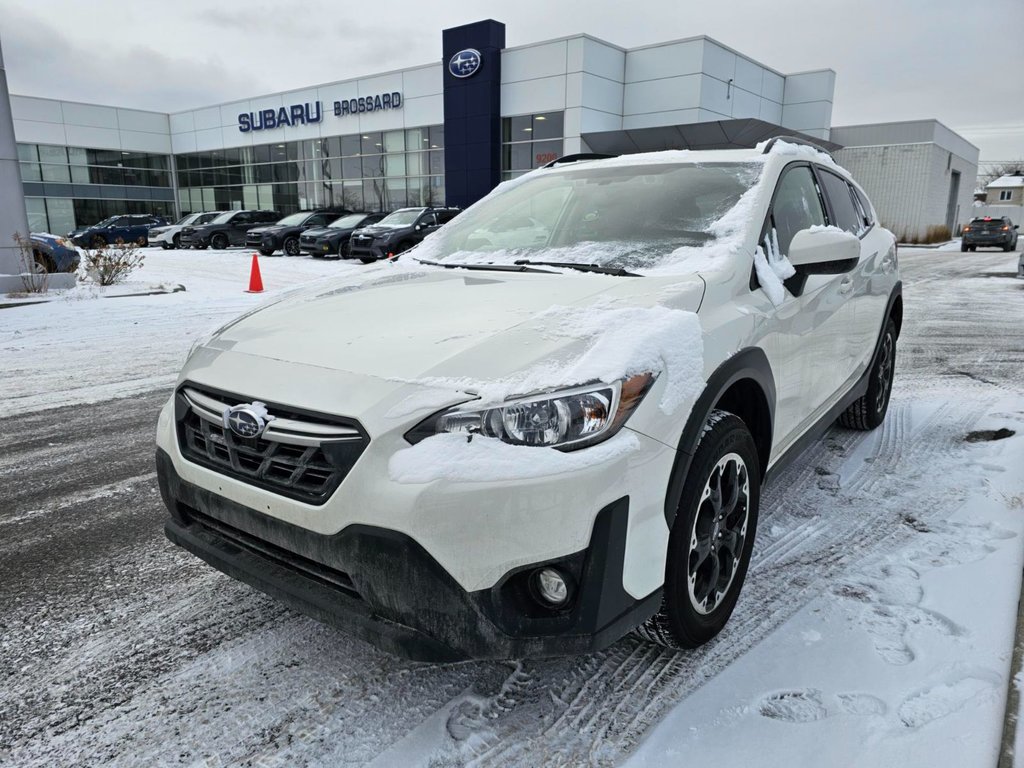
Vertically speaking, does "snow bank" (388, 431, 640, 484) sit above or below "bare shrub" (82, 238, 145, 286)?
above

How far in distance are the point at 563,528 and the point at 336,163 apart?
36.1 metres

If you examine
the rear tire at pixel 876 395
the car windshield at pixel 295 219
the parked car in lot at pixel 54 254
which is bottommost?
the rear tire at pixel 876 395

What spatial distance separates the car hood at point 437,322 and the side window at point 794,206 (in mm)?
780

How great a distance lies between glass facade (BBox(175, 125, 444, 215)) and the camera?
105 ft

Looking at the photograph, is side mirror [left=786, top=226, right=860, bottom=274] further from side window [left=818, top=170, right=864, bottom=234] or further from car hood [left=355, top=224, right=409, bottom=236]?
car hood [left=355, top=224, right=409, bottom=236]

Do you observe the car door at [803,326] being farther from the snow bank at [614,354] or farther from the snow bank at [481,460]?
the snow bank at [481,460]

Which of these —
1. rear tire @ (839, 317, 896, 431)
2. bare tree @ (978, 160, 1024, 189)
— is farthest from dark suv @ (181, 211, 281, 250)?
bare tree @ (978, 160, 1024, 189)

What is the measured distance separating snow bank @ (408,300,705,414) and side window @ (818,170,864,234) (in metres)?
2.23

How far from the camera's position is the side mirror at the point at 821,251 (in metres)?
2.84

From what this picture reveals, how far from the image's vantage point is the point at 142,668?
94.1 inches

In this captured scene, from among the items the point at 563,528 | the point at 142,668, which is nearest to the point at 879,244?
the point at 563,528

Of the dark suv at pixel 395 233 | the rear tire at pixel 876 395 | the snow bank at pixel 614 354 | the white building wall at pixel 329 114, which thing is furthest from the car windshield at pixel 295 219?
the snow bank at pixel 614 354

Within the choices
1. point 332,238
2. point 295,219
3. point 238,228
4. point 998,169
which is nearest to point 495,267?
point 332,238

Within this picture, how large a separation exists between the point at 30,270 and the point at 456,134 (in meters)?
20.6
